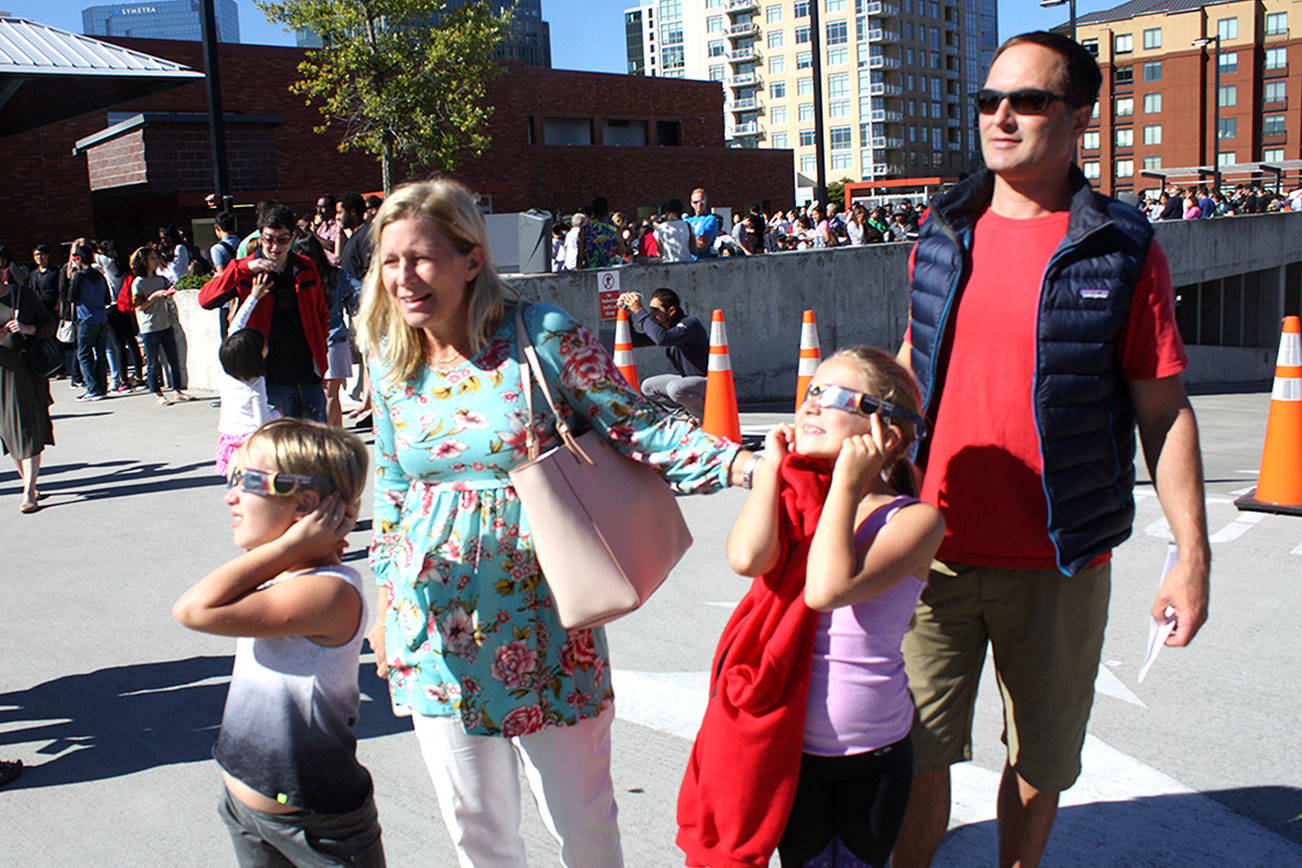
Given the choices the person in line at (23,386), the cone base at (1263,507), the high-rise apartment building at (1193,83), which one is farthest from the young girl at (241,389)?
the high-rise apartment building at (1193,83)

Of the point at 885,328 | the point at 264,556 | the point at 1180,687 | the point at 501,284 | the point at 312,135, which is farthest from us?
the point at 312,135

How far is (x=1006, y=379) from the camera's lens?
8.45 ft

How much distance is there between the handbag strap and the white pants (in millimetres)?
636

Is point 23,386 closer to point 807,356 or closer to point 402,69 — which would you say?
point 807,356

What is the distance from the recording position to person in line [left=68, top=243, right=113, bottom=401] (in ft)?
47.8

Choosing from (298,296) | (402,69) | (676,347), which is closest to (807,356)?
(676,347)

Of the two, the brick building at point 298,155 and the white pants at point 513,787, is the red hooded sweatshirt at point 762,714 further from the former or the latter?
the brick building at point 298,155

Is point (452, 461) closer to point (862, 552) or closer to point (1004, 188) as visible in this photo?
point (862, 552)

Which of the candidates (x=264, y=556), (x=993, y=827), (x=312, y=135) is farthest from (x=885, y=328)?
(x=312, y=135)

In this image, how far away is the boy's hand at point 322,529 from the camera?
96.6 inches

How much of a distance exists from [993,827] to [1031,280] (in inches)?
66.1

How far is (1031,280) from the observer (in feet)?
8.36

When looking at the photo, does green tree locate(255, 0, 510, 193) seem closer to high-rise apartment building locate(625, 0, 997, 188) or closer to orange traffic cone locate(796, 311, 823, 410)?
orange traffic cone locate(796, 311, 823, 410)

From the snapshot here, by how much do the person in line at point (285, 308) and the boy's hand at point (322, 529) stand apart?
4.56 meters
